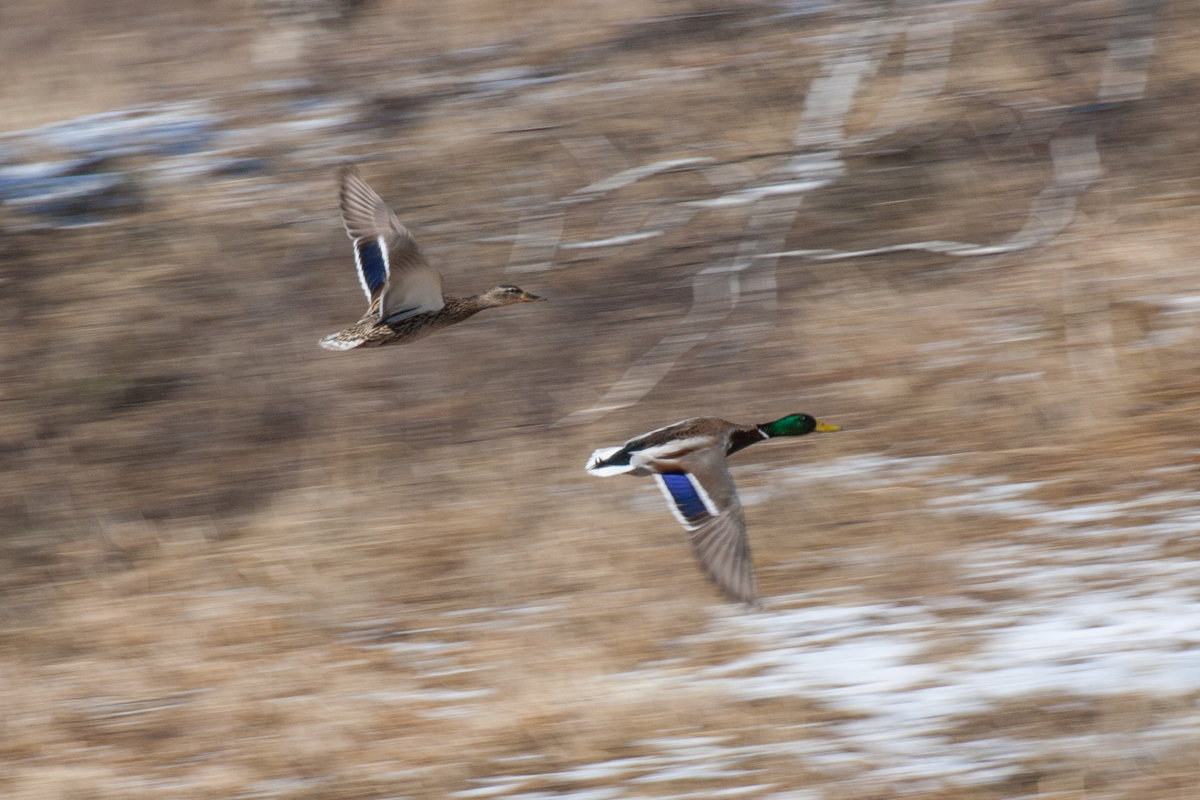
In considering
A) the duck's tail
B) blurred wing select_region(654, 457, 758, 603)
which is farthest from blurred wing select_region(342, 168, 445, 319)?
blurred wing select_region(654, 457, 758, 603)

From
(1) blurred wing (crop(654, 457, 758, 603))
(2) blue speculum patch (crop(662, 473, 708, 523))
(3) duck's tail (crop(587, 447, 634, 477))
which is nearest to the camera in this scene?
(1) blurred wing (crop(654, 457, 758, 603))

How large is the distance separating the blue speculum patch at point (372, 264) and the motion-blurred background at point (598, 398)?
1.37 meters

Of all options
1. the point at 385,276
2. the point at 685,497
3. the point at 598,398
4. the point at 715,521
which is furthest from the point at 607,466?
the point at 598,398

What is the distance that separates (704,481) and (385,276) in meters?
1.42

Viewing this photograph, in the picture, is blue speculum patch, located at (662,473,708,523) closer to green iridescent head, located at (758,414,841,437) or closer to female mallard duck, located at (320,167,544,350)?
green iridescent head, located at (758,414,841,437)

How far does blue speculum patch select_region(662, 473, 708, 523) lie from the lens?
462 centimetres

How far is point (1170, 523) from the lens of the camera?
547 centimetres

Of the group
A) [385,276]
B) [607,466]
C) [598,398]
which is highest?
[385,276]

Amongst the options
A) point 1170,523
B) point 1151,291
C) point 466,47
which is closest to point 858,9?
point 466,47

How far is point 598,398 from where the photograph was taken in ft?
22.2

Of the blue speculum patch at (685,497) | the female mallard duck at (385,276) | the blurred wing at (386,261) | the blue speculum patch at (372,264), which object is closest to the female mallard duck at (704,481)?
the blue speculum patch at (685,497)

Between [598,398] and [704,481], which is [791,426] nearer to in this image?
[704,481]

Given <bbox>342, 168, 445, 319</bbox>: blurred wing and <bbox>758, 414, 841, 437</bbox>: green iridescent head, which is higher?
<bbox>342, 168, 445, 319</bbox>: blurred wing

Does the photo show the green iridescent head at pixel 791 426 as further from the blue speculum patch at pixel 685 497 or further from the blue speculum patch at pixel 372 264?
the blue speculum patch at pixel 372 264
